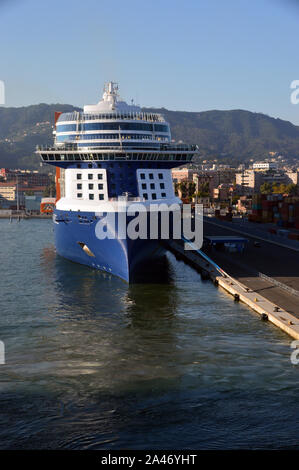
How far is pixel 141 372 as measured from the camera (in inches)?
1121

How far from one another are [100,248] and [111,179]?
685 centimetres

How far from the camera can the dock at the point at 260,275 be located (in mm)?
37844

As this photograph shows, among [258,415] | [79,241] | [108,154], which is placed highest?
[108,154]

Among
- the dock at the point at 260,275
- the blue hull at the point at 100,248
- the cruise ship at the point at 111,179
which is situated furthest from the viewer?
the cruise ship at the point at 111,179

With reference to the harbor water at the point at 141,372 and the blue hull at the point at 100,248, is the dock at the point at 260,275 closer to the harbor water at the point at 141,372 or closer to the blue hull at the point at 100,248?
the harbor water at the point at 141,372

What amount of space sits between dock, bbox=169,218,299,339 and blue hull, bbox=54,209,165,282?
270 inches

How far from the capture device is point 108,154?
51875 millimetres

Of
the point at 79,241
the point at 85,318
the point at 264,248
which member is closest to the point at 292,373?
the point at 85,318

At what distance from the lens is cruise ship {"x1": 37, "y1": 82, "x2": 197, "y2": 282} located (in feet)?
157

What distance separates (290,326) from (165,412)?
12.8m

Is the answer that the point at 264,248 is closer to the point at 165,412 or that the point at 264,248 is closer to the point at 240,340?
the point at 240,340
